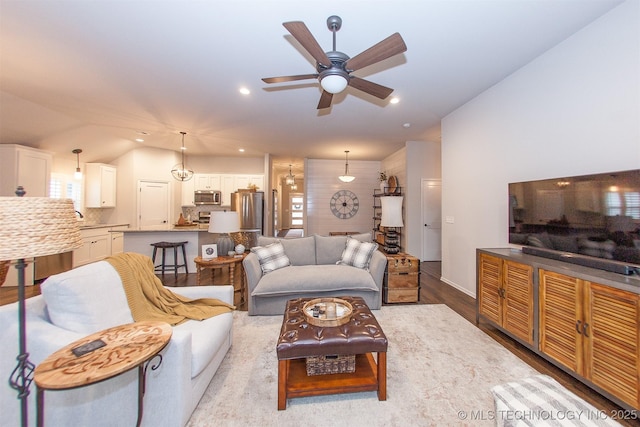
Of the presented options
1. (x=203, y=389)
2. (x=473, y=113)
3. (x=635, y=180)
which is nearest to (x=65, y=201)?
(x=203, y=389)

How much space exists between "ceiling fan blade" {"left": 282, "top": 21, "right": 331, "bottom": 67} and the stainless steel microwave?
19.3ft

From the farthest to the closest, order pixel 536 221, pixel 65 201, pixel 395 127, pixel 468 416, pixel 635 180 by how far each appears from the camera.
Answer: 1. pixel 395 127
2. pixel 536 221
3. pixel 635 180
4. pixel 468 416
5. pixel 65 201

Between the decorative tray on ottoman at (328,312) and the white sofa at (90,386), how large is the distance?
79 cm

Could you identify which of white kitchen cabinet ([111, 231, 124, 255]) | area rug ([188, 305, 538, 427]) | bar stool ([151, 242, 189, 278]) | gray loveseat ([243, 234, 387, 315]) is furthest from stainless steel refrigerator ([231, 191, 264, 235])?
area rug ([188, 305, 538, 427])

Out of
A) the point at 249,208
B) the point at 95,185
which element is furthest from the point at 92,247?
the point at 249,208

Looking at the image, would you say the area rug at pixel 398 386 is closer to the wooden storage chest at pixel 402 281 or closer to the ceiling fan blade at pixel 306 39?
the wooden storage chest at pixel 402 281

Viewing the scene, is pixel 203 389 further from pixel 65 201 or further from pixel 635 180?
pixel 635 180

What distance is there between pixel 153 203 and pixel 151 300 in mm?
5353

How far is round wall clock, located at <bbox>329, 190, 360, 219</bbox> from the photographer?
24.6ft

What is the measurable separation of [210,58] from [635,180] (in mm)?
3805

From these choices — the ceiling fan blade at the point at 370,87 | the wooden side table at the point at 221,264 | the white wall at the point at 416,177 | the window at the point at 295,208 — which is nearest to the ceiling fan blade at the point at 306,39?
the ceiling fan blade at the point at 370,87

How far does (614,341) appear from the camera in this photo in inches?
60.7

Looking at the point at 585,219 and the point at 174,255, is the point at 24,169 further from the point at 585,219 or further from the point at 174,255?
the point at 585,219

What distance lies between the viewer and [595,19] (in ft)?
6.73
